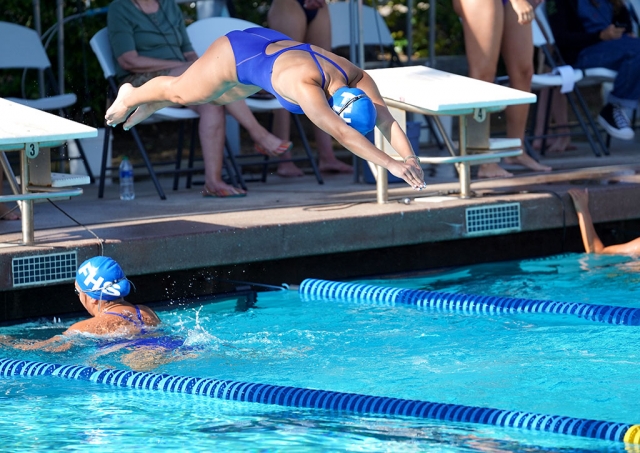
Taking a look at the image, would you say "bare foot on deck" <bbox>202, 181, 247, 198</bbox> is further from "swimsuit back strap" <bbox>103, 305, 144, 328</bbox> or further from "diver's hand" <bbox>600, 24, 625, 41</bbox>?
"diver's hand" <bbox>600, 24, 625, 41</bbox>

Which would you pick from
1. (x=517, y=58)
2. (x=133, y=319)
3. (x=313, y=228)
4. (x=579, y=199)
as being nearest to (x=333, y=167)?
(x=517, y=58)

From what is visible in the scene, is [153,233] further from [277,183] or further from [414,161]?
[277,183]

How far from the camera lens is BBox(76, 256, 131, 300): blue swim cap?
4.92 meters

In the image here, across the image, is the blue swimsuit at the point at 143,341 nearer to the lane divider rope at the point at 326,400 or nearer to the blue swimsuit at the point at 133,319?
the blue swimsuit at the point at 133,319

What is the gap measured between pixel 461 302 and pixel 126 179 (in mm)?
2625

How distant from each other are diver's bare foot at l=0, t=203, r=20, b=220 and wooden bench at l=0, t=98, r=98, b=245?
29.6 inches

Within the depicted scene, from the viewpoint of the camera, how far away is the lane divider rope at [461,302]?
17.2 ft

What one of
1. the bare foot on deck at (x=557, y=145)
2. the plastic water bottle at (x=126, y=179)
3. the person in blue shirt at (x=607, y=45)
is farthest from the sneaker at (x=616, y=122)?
the plastic water bottle at (x=126, y=179)

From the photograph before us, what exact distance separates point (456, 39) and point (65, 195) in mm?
7447

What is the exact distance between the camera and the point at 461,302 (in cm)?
561

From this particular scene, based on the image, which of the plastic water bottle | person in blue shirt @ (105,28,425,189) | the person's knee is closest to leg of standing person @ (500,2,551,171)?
the person's knee

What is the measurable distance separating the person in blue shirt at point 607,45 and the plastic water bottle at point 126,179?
12.4 feet

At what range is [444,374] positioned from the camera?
4520 mm

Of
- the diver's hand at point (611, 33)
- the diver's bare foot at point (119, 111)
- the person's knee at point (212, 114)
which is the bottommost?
the person's knee at point (212, 114)
